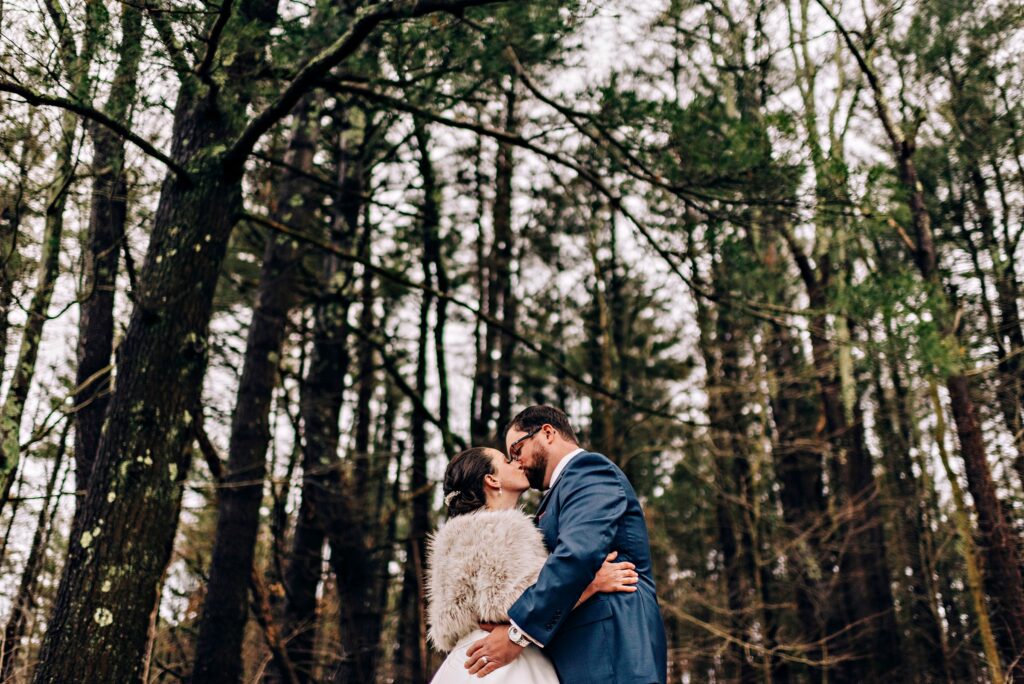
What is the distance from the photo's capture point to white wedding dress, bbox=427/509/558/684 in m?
2.55

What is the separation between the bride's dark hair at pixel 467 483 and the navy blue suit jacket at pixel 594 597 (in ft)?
1.19

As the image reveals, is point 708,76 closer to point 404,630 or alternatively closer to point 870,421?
point 870,421

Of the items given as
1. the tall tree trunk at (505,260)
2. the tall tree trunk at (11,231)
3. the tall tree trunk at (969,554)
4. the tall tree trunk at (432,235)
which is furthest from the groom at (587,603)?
the tall tree trunk at (505,260)

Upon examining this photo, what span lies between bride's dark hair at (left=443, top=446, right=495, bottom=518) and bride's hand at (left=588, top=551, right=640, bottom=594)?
62cm

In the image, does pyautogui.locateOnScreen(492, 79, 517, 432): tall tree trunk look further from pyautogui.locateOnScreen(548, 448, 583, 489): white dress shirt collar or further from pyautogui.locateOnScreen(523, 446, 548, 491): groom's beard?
pyautogui.locateOnScreen(548, 448, 583, 489): white dress shirt collar

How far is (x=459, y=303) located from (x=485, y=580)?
2.71 m

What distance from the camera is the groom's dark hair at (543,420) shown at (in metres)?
3.03

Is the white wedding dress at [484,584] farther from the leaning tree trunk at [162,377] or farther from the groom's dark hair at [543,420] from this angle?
the leaning tree trunk at [162,377]

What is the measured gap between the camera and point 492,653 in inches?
97.2

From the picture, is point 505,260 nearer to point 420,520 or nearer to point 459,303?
point 420,520

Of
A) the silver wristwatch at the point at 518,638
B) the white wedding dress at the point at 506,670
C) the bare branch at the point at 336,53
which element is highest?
the bare branch at the point at 336,53

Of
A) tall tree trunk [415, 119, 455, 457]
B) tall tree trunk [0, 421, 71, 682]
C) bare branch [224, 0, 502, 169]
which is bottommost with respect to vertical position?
tall tree trunk [0, 421, 71, 682]

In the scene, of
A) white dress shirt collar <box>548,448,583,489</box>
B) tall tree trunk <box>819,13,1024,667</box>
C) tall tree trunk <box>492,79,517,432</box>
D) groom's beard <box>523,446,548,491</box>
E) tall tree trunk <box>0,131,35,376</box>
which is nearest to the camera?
white dress shirt collar <box>548,448,583,489</box>

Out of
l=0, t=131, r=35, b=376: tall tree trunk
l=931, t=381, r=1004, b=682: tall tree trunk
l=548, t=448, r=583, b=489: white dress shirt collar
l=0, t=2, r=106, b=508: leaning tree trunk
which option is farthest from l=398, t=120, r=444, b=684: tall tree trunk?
l=931, t=381, r=1004, b=682: tall tree trunk
